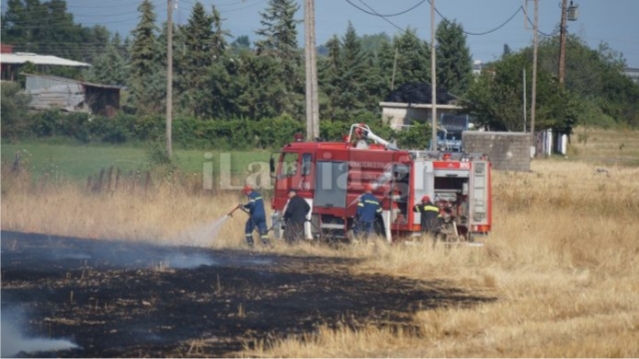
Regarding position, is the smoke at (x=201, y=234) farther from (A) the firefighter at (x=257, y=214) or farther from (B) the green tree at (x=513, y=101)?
(B) the green tree at (x=513, y=101)

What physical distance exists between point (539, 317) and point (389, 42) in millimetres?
72218

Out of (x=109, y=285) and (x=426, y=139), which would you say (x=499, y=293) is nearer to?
(x=109, y=285)

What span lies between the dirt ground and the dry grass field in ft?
2.22

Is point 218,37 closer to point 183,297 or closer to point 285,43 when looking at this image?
point 285,43

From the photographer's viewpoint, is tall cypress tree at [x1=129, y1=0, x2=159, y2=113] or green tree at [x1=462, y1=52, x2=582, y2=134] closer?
green tree at [x1=462, y1=52, x2=582, y2=134]

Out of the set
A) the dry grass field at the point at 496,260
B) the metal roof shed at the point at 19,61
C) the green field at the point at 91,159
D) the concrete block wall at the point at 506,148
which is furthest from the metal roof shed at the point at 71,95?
the concrete block wall at the point at 506,148

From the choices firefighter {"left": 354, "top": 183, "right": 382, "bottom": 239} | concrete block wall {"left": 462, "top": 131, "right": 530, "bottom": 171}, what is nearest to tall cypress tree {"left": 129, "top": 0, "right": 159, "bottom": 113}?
concrete block wall {"left": 462, "top": 131, "right": 530, "bottom": 171}

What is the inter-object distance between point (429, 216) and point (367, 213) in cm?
126

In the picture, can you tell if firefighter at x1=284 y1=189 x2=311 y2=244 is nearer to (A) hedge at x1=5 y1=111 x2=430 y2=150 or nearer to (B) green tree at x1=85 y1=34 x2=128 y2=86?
(A) hedge at x1=5 y1=111 x2=430 y2=150

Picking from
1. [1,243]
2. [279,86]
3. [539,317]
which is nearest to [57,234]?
[1,243]

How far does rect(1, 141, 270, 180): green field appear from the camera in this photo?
2939 cm

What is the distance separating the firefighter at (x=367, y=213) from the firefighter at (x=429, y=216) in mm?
932

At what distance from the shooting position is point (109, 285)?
16125 millimetres

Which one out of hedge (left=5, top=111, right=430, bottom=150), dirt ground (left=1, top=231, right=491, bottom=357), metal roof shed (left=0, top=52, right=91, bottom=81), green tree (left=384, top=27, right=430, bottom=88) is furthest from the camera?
green tree (left=384, top=27, right=430, bottom=88)
